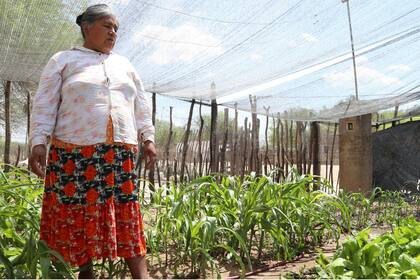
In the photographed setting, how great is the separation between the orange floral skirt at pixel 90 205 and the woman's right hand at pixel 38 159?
4cm

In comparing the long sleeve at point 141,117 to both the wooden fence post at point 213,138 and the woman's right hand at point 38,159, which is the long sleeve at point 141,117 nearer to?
the woman's right hand at point 38,159

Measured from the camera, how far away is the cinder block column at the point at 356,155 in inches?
256

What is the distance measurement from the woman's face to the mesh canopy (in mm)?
1422

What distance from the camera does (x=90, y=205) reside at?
1.59 m

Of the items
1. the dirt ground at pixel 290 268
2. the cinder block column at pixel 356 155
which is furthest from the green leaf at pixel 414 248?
the cinder block column at pixel 356 155

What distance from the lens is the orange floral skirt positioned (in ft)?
5.19

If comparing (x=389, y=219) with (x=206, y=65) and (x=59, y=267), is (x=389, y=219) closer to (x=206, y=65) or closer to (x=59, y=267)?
(x=206, y=65)

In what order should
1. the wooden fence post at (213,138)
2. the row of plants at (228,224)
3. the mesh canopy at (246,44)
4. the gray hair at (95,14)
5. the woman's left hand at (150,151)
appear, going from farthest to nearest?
the wooden fence post at (213,138) → the mesh canopy at (246,44) → the row of plants at (228,224) → the woman's left hand at (150,151) → the gray hair at (95,14)

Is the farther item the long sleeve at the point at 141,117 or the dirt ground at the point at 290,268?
the dirt ground at the point at 290,268

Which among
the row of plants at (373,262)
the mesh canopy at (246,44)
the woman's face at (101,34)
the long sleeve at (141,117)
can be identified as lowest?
the row of plants at (373,262)

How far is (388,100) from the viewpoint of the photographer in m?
5.12

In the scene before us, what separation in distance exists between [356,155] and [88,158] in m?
5.65

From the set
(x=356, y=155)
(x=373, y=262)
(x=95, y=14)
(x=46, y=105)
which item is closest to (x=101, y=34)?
(x=95, y=14)

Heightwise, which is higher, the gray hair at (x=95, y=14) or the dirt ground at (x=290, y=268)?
the gray hair at (x=95, y=14)
